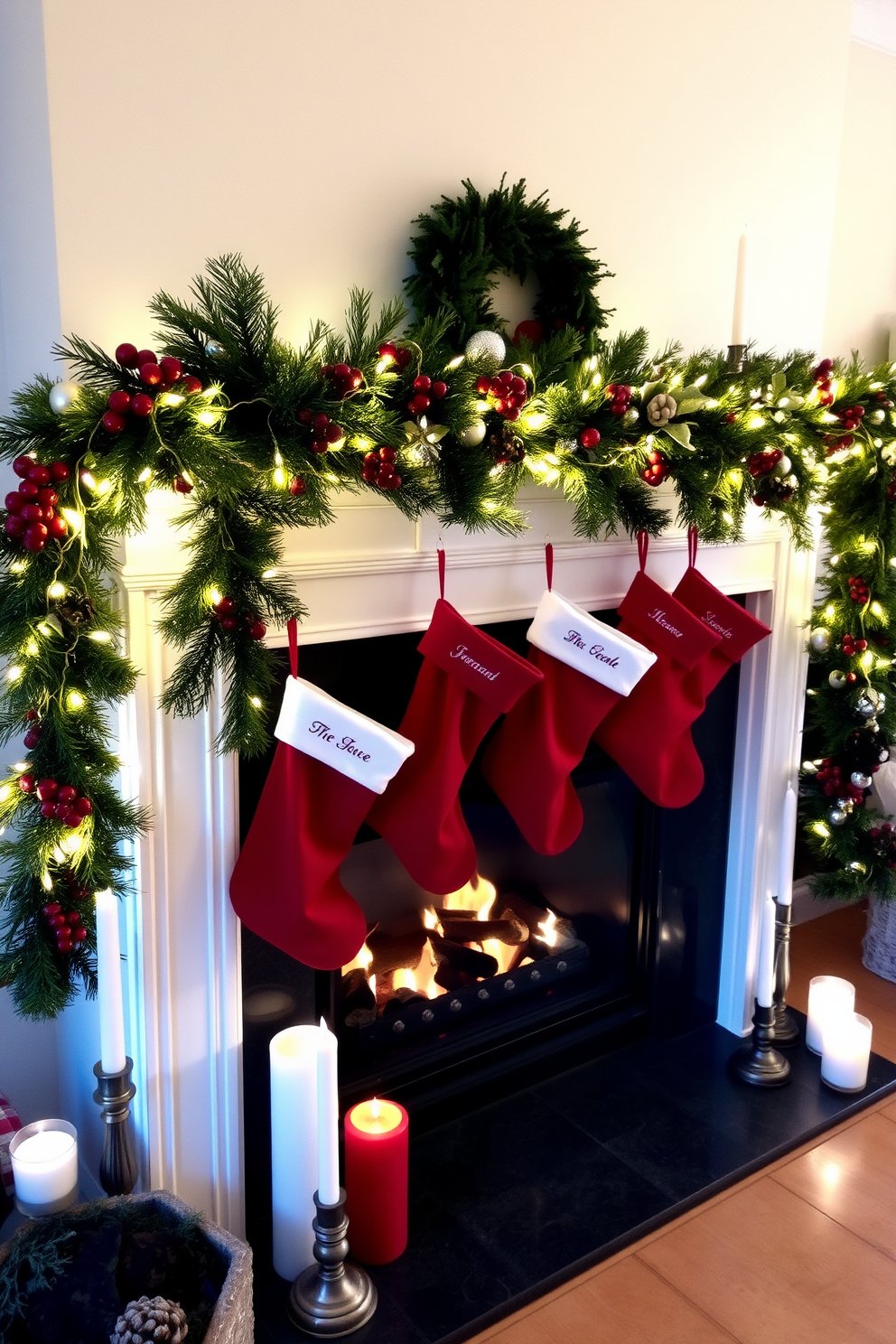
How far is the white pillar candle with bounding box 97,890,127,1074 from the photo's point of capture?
4.40ft

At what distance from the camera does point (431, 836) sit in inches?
66.1

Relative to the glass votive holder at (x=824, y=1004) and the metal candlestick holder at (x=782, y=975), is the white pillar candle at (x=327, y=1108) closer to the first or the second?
the metal candlestick holder at (x=782, y=975)

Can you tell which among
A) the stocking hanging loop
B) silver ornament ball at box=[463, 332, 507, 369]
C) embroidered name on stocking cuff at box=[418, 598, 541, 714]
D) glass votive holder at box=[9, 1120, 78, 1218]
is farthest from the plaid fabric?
silver ornament ball at box=[463, 332, 507, 369]

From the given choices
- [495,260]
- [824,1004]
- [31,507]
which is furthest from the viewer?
[824,1004]

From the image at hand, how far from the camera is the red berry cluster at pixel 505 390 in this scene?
4.72 feet

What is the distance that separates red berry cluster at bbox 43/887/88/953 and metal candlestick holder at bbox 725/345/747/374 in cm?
129

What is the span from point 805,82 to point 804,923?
207cm

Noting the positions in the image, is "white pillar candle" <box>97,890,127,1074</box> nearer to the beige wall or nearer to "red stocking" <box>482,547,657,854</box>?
"red stocking" <box>482,547,657,854</box>

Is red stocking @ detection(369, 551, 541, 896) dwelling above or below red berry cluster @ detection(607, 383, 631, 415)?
below

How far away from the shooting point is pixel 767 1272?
174 centimetres

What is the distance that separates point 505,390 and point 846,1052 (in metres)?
1.50

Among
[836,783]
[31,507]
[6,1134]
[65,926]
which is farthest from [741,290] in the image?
[6,1134]

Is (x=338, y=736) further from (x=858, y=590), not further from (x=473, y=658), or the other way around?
(x=858, y=590)

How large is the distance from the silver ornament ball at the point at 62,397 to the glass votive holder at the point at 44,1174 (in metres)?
0.99
